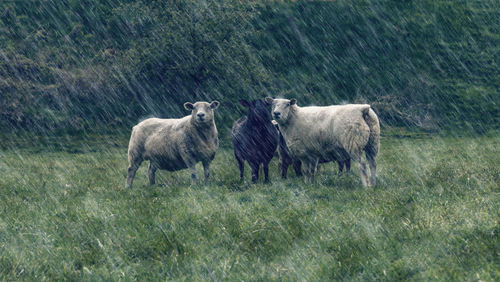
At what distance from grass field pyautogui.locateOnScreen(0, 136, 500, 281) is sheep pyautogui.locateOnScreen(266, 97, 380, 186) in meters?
0.87

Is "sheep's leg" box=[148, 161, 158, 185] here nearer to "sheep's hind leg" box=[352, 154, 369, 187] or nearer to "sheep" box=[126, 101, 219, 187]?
"sheep" box=[126, 101, 219, 187]

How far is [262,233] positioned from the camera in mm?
4980

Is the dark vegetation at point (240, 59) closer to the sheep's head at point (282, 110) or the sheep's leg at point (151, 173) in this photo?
the sheep's leg at point (151, 173)

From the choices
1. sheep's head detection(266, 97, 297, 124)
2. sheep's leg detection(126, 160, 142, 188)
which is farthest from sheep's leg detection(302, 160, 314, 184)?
sheep's leg detection(126, 160, 142, 188)

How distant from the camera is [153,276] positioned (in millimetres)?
4027

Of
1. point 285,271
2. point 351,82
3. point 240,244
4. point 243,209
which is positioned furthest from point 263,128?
point 351,82

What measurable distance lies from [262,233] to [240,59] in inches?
908

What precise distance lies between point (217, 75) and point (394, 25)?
2084 centimetres

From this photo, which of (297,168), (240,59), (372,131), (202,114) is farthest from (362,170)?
(240,59)

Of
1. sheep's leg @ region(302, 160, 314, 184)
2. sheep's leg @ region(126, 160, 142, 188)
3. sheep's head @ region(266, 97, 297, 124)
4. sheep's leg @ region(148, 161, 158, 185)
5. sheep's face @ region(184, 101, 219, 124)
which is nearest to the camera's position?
sheep's leg @ region(302, 160, 314, 184)

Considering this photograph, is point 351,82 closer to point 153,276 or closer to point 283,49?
point 283,49

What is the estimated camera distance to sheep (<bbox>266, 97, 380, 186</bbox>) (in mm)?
8648

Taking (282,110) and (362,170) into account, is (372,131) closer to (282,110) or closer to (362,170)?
(362,170)

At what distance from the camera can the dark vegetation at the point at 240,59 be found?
2711 centimetres
